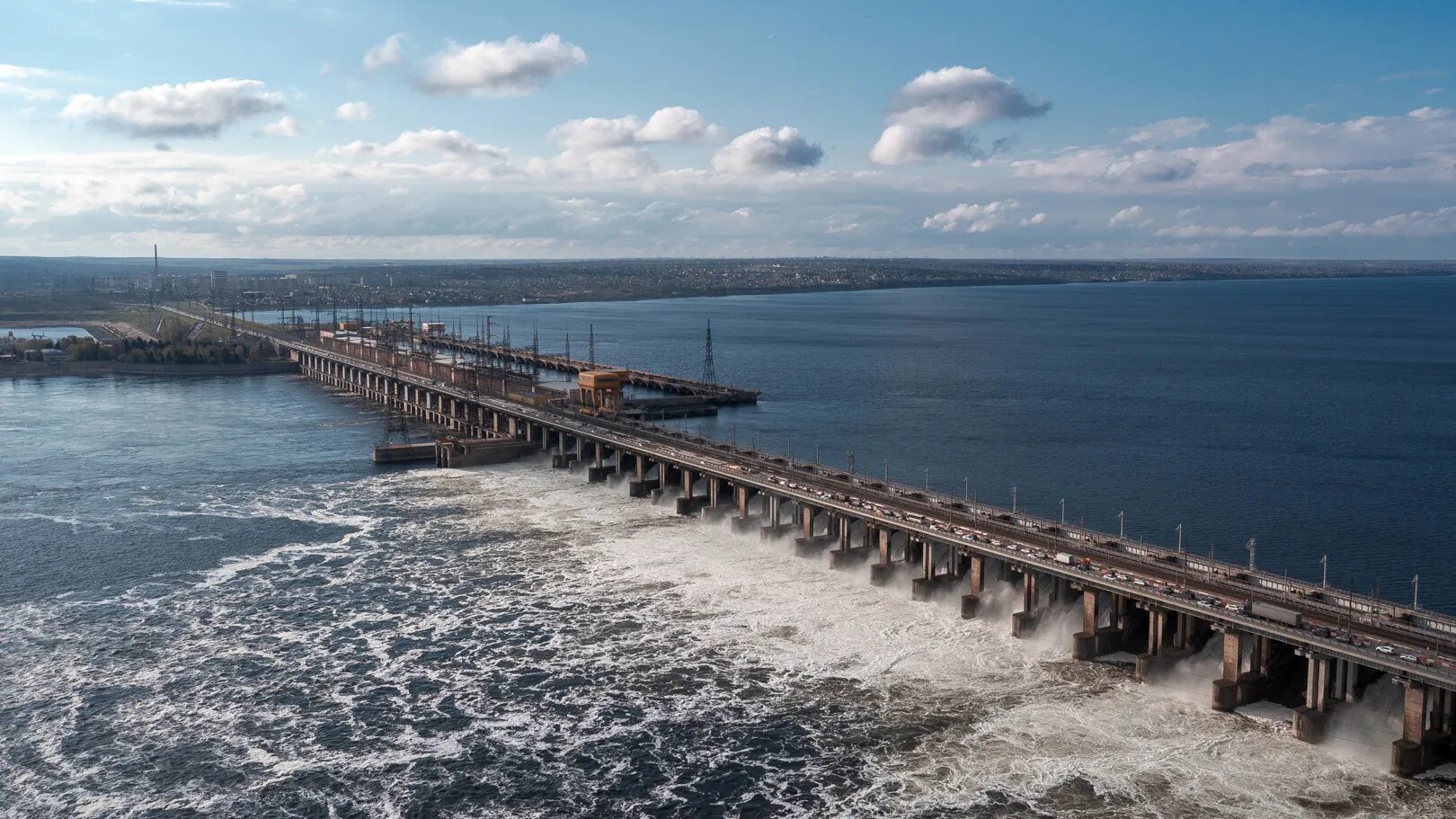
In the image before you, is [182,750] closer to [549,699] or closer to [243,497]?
[549,699]

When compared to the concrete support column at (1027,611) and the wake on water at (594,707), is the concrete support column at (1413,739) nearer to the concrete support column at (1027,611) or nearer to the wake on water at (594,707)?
the wake on water at (594,707)

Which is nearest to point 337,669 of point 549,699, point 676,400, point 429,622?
point 429,622

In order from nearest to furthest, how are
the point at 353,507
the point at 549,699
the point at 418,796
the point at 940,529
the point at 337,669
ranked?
the point at 418,796 < the point at 549,699 < the point at 337,669 < the point at 940,529 < the point at 353,507

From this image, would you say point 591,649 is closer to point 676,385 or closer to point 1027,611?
point 1027,611

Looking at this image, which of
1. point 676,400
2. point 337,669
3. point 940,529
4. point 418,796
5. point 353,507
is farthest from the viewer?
point 676,400

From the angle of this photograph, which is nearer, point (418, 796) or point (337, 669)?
point (418, 796)

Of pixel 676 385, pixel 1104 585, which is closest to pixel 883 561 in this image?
pixel 1104 585
